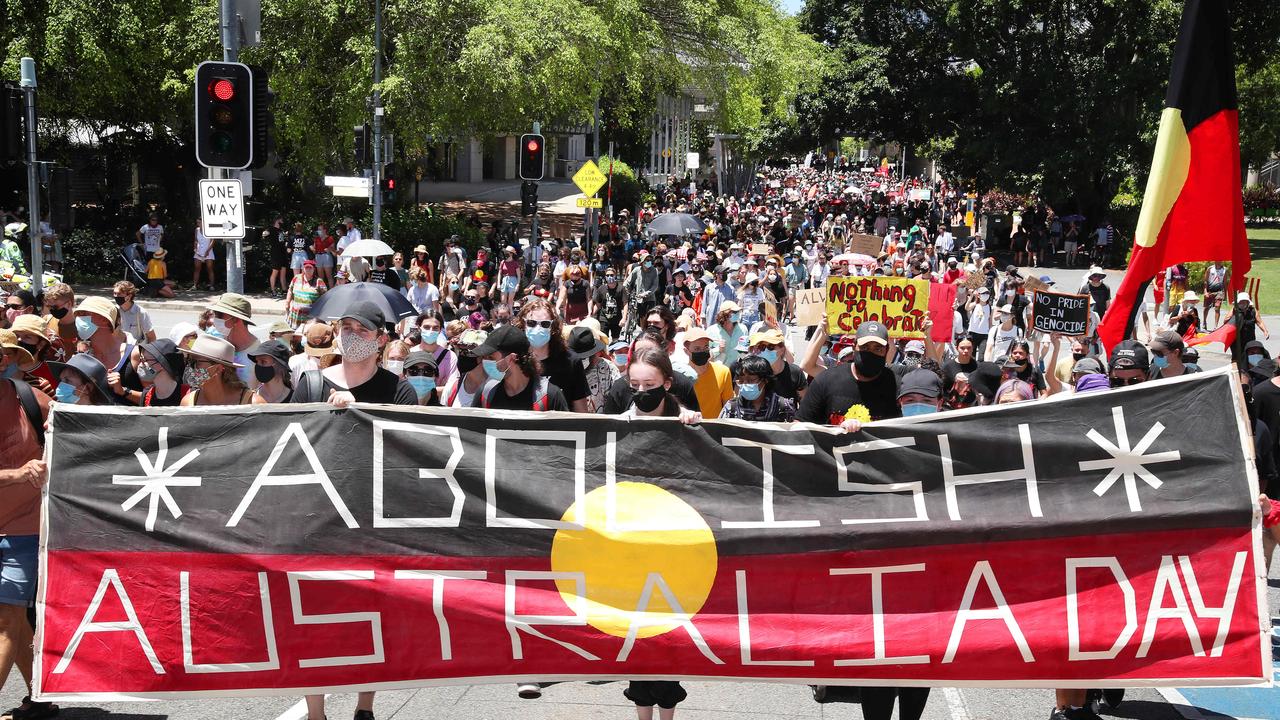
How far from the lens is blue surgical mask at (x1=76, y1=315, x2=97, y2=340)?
32.2ft

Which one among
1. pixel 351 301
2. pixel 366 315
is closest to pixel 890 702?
pixel 366 315

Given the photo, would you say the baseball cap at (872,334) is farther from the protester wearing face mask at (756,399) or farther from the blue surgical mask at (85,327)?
the blue surgical mask at (85,327)

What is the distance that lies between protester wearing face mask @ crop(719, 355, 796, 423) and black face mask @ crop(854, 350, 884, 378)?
0.45 m

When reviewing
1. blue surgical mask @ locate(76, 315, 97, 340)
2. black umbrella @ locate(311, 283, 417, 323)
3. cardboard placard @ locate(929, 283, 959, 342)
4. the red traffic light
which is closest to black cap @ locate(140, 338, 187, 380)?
blue surgical mask @ locate(76, 315, 97, 340)

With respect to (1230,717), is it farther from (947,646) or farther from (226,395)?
(226,395)

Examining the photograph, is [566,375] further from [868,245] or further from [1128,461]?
[868,245]

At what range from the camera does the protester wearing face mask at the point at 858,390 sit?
7145 mm

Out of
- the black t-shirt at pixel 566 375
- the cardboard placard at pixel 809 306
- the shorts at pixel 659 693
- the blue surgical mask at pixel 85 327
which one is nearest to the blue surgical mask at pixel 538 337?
the black t-shirt at pixel 566 375

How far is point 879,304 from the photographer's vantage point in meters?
11.9

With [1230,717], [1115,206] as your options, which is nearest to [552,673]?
[1230,717]

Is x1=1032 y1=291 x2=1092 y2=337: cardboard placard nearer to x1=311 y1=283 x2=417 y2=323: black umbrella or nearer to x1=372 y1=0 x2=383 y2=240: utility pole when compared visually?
x1=311 y1=283 x2=417 y2=323: black umbrella

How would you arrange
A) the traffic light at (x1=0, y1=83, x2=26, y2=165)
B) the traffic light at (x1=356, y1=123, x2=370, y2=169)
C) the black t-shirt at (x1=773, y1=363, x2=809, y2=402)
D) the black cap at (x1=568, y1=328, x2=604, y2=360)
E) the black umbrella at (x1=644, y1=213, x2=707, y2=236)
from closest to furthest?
1. the black t-shirt at (x1=773, y1=363, x2=809, y2=402)
2. the black cap at (x1=568, y1=328, x2=604, y2=360)
3. the traffic light at (x1=0, y1=83, x2=26, y2=165)
4. the traffic light at (x1=356, y1=123, x2=370, y2=169)
5. the black umbrella at (x1=644, y1=213, x2=707, y2=236)

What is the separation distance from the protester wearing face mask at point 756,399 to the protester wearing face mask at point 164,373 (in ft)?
11.0

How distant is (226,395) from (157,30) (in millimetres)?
23449
